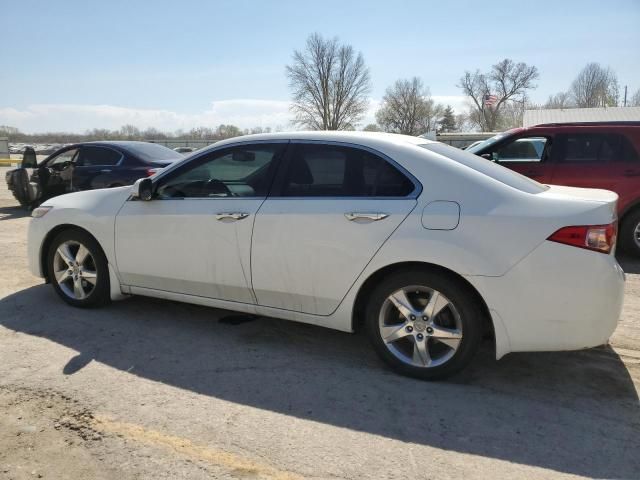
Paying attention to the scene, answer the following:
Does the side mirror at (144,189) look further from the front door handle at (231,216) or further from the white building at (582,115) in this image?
the white building at (582,115)

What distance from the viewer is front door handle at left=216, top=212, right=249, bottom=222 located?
12.6 ft

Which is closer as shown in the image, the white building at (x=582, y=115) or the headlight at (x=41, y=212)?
the headlight at (x=41, y=212)

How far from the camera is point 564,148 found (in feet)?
23.8

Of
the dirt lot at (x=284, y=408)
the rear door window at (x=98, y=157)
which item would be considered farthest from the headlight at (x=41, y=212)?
the rear door window at (x=98, y=157)

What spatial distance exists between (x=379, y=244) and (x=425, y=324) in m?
0.60

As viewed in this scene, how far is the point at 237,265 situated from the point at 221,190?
644 millimetres

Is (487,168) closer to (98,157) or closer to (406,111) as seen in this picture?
(98,157)

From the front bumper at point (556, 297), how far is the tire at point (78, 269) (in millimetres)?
3218

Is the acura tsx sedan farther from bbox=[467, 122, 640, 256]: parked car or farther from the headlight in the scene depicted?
bbox=[467, 122, 640, 256]: parked car

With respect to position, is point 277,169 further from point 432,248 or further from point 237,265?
point 432,248

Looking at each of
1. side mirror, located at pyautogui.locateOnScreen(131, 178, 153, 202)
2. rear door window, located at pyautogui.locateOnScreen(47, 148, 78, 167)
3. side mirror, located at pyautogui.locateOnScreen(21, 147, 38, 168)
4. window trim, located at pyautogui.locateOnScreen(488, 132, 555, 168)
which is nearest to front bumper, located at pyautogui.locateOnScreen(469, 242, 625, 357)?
side mirror, located at pyautogui.locateOnScreen(131, 178, 153, 202)

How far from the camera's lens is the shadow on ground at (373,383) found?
2779 millimetres

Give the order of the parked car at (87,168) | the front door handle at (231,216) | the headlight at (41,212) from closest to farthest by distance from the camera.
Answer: the front door handle at (231,216) < the headlight at (41,212) < the parked car at (87,168)

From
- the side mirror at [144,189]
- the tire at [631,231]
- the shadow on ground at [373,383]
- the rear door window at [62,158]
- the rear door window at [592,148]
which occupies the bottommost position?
the shadow on ground at [373,383]
